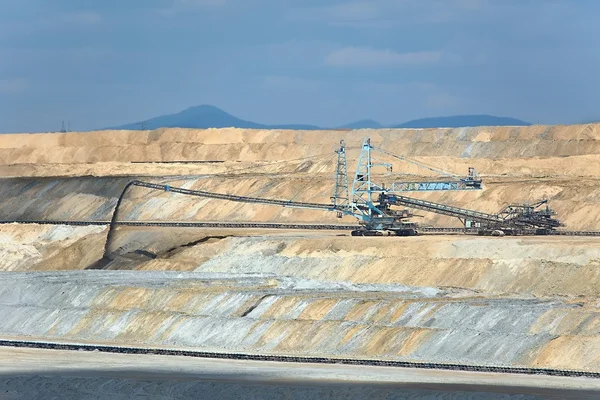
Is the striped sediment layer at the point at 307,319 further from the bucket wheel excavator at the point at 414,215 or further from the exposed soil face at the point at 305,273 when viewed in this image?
the bucket wheel excavator at the point at 414,215

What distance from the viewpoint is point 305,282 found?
313ft

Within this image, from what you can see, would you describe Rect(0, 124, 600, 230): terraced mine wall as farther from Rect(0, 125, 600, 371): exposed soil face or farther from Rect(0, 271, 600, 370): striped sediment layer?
Rect(0, 271, 600, 370): striped sediment layer

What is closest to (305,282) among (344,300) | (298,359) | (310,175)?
(344,300)

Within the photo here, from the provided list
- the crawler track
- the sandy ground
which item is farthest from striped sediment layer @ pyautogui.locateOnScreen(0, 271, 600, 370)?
the sandy ground

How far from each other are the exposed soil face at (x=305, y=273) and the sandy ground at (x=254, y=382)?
4.41 m

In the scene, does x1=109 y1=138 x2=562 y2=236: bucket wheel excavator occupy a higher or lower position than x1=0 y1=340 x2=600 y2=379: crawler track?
higher

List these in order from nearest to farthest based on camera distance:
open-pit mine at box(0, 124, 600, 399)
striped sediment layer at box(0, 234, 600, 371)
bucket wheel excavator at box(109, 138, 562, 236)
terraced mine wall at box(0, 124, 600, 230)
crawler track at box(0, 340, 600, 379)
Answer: crawler track at box(0, 340, 600, 379)
open-pit mine at box(0, 124, 600, 399)
striped sediment layer at box(0, 234, 600, 371)
bucket wheel excavator at box(109, 138, 562, 236)
terraced mine wall at box(0, 124, 600, 230)

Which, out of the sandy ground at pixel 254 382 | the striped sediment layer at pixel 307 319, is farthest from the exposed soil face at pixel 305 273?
the sandy ground at pixel 254 382

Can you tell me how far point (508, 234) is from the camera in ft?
379

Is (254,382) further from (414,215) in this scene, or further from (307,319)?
(414,215)

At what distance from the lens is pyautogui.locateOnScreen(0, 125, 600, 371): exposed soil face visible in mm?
72250

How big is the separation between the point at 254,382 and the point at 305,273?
38.8m

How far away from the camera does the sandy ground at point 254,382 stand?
5941cm

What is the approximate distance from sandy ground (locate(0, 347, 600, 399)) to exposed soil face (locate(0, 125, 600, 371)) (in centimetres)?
441
